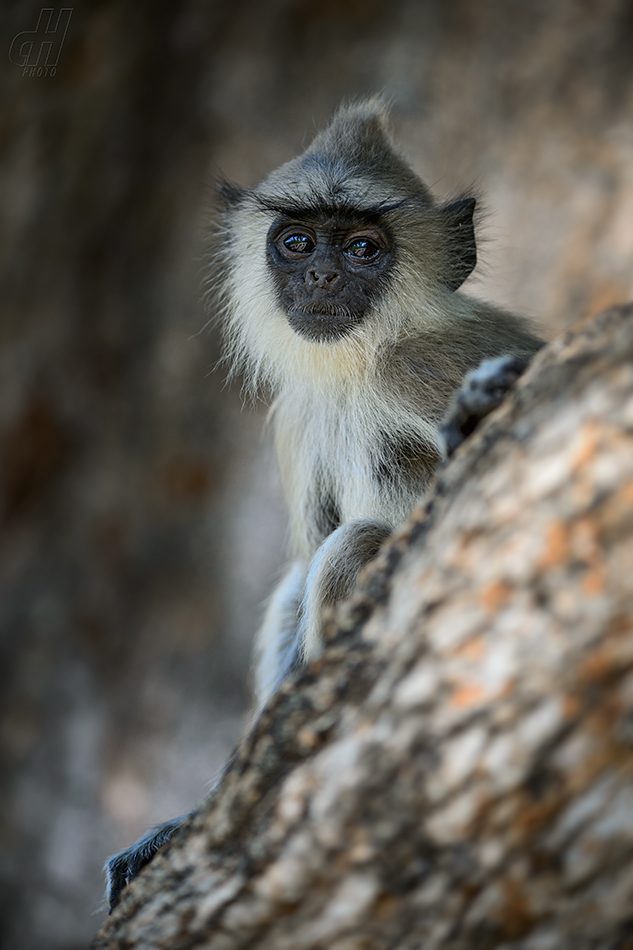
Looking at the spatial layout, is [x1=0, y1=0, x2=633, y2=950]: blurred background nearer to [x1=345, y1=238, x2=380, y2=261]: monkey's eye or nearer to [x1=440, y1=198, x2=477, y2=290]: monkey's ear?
[x1=440, y1=198, x2=477, y2=290]: monkey's ear

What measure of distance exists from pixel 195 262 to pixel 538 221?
262cm

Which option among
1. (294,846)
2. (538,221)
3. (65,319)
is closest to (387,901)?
(294,846)

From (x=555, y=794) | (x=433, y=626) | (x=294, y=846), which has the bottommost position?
(x=555, y=794)

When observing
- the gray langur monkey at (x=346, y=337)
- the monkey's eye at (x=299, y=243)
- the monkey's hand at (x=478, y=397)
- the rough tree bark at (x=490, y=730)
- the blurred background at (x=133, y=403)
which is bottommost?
the rough tree bark at (x=490, y=730)

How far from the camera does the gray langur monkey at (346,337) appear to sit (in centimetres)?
328

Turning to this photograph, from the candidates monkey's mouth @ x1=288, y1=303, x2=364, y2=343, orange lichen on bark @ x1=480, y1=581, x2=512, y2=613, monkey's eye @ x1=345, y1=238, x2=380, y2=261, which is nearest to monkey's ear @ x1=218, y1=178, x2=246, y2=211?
monkey's eye @ x1=345, y1=238, x2=380, y2=261

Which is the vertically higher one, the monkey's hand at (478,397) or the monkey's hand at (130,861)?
the monkey's hand at (130,861)

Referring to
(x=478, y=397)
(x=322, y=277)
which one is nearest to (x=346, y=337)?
(x=322, y=277)

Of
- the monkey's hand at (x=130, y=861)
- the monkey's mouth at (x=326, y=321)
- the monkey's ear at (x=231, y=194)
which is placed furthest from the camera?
the monkey's ear at (x=231, y=194)

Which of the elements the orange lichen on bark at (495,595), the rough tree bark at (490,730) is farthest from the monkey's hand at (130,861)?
the orange lichen on bark at (495,595)

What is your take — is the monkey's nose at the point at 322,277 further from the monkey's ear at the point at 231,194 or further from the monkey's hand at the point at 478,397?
the monkey's hand at the point at 478,397

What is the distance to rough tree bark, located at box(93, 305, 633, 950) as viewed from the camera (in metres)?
1.44

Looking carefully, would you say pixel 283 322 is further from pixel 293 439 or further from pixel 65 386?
pixel 65 386

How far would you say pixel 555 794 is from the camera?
1.44 metres
